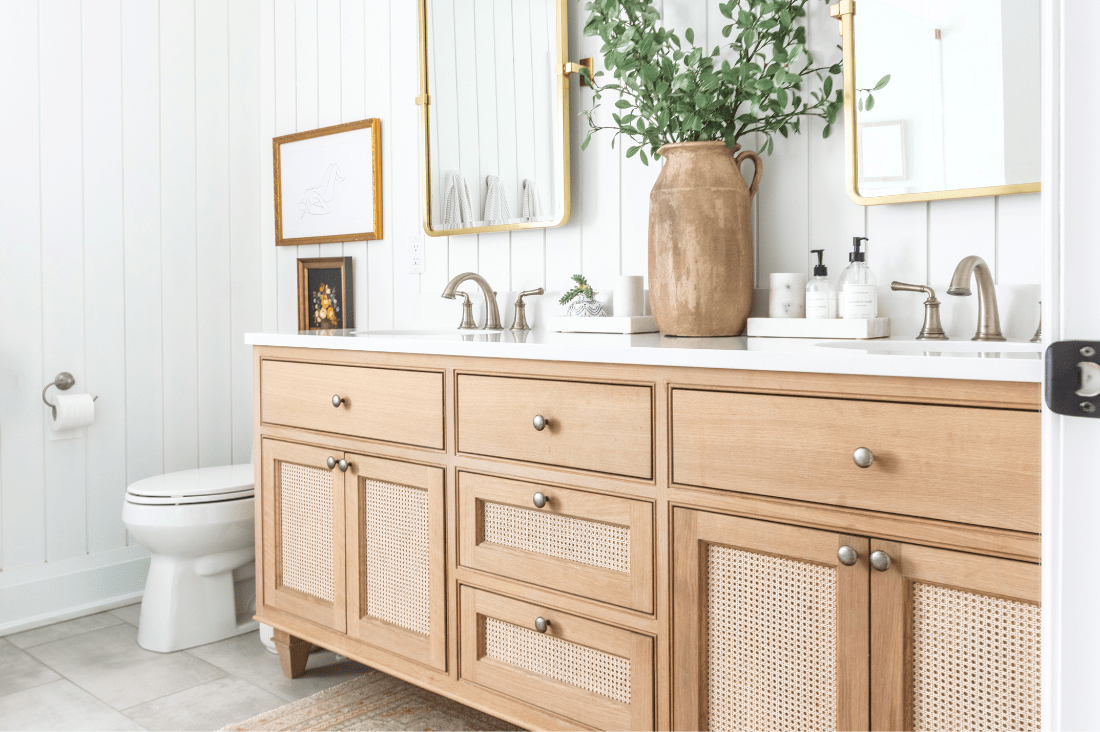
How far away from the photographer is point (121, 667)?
2.17 m

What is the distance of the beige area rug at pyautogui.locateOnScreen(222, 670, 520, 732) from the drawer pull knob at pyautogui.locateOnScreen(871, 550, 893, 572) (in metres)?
1.00

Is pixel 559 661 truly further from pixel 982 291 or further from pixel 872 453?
pixel 982 291

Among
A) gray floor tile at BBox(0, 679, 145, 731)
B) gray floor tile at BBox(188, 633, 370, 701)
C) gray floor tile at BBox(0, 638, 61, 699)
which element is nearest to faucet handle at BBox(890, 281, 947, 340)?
gray floor tile at BBox(188, 633, 370, 701)

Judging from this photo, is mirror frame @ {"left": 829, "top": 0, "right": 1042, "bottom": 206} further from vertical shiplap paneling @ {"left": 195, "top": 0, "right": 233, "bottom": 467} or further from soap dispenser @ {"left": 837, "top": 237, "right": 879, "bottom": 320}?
vertical shiplap paneling @ {"left": 195, "top": 0, "right": 233, "bottom": 467}

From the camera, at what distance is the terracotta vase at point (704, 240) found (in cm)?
165

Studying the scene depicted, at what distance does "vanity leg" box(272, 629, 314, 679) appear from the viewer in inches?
81.5

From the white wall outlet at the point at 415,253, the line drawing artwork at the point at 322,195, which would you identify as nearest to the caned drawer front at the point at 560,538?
the white wall outlet at the point at 415,253

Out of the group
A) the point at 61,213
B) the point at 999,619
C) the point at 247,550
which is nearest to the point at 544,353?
the point at 999,619

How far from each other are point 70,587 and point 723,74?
2.33m

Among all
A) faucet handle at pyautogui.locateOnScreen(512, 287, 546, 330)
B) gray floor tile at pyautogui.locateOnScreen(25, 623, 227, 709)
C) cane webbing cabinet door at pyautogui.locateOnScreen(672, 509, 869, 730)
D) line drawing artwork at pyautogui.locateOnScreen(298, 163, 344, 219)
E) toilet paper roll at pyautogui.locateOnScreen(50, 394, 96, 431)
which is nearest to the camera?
cane webbing cabinet door at pyautogui.locateOnScreen(672, 509, 869, 730)

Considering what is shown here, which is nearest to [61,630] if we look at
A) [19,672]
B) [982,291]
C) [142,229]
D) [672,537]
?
[19,672]

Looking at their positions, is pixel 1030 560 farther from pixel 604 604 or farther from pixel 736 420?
pixel 604 604

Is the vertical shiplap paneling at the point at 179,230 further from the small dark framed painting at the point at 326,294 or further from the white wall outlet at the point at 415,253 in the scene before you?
the white wall outlet at the point at 415,253

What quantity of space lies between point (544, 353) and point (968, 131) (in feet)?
2.77
